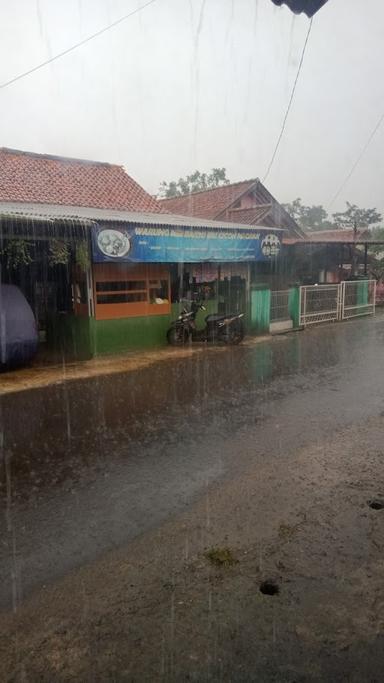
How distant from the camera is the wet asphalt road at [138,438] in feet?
12.4

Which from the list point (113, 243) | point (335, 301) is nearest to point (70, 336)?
point (113, 243)

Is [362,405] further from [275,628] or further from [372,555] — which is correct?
[275,628]

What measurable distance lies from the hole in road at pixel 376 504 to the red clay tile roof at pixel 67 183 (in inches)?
575

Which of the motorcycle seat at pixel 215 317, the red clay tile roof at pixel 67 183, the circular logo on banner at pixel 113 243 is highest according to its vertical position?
the red clay tile roof at pixel 67 183

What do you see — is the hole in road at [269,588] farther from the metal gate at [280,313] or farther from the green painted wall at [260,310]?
the metal gate at [280,313]

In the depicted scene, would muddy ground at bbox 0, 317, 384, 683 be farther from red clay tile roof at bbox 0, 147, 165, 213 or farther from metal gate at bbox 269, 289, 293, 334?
red clay tile roof at bbox 0, 147, 165, 213

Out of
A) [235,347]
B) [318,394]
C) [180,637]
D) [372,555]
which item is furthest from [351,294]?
[180,637]

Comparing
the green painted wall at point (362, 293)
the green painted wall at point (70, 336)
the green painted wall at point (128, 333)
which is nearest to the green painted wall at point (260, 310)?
the green painted wall at point (128, 333)

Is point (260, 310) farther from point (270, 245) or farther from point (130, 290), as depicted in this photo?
point (130, 290)

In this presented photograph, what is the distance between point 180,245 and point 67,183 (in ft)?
26.3

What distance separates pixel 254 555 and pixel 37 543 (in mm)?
1641

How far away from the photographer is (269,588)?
3.09 m

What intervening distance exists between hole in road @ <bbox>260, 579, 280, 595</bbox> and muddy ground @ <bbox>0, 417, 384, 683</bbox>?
0.12 ft

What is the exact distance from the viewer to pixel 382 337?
553 inches
